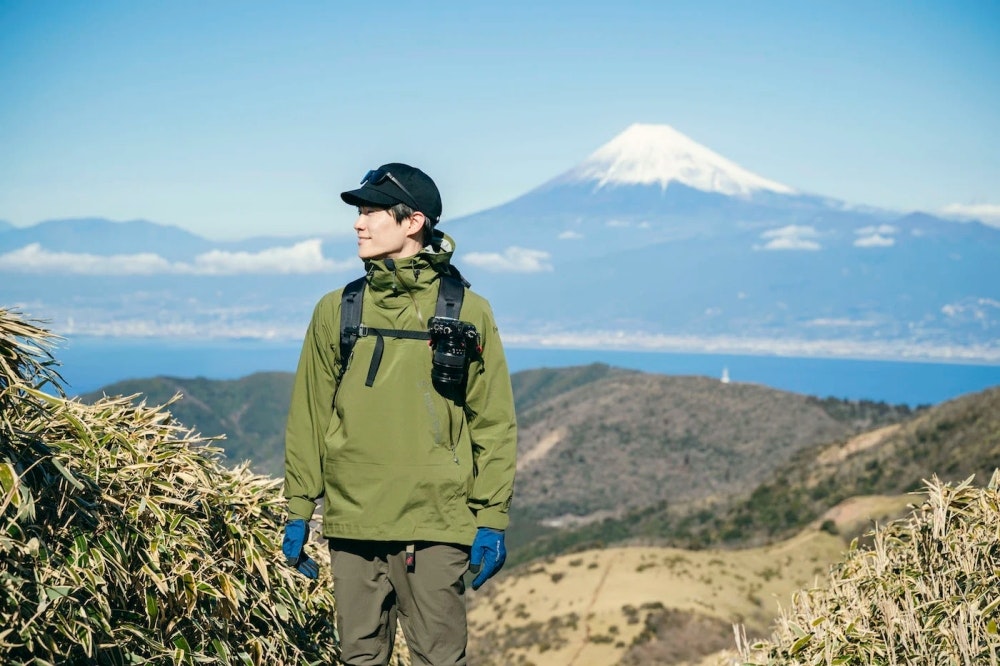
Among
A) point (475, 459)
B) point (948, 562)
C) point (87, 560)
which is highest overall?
point (475, 459)

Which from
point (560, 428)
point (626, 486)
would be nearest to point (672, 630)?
point (626, 486)

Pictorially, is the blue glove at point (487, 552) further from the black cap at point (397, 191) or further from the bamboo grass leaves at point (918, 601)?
the bamboo grass leaves at point (918, 601)

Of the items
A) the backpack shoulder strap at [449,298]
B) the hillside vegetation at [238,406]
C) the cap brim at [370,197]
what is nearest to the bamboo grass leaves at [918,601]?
the backpack shoulder strap at [449,298]

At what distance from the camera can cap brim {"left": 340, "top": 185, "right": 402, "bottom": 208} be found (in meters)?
4.67

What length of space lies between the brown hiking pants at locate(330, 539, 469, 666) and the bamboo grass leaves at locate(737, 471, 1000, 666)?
1.83 meters

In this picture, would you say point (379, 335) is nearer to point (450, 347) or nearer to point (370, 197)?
point (450, 347)

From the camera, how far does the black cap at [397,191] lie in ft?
15.4

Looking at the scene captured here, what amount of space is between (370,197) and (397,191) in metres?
0.13

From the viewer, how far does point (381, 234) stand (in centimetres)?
472

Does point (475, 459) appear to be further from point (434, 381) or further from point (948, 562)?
point (948, 562)

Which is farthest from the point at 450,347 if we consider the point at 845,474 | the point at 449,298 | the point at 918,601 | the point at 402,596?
the point at 845,474

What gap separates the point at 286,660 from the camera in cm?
513

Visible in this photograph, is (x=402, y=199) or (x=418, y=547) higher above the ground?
(x=402, y=199)

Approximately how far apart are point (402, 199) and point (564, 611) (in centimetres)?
2933
